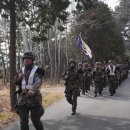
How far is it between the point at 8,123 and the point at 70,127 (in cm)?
223

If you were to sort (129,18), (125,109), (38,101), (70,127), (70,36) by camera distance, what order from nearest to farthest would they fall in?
(38,101) < (70,127) < (125,109) < (129,18) < (70,36)

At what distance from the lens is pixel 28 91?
28.3 ft

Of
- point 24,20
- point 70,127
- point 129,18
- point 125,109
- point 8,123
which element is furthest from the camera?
point 129,18

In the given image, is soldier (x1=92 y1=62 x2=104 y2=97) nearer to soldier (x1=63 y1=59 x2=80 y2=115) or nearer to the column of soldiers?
the column of soldiers

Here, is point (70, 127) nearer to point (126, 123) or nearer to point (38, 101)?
point (126, 123)

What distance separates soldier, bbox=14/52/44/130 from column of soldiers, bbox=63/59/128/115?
488 centimetres

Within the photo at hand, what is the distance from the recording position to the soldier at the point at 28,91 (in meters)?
8.68

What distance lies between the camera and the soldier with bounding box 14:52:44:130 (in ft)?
28.5

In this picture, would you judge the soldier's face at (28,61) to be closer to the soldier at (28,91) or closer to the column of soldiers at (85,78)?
the soldier at (28,91)

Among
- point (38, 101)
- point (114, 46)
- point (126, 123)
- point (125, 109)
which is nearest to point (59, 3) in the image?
point (125, 109)

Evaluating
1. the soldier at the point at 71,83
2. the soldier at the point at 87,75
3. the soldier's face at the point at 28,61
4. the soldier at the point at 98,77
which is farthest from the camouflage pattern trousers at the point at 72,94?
the soldier at the point at 87,75

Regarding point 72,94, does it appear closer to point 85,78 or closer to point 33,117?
point 33,117

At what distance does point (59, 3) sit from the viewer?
15.8 meters

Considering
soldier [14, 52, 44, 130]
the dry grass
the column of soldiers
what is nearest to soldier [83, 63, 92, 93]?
the column of soldiers
